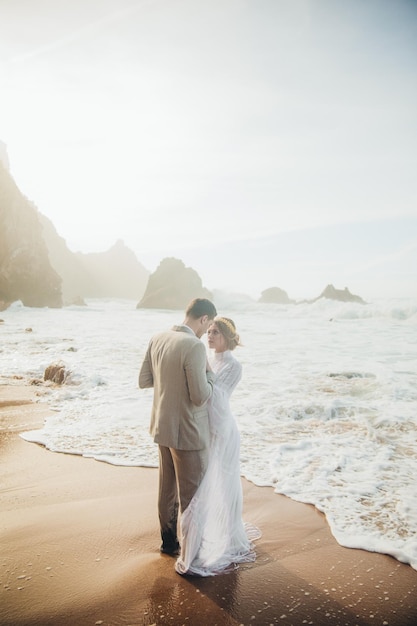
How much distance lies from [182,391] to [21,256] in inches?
2239

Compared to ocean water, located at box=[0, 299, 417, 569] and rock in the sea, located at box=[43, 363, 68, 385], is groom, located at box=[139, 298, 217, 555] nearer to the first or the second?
ocean water, located at box=[0, 299, 417, 569]

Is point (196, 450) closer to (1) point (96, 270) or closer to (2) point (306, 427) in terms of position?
(2) point (306, 427)

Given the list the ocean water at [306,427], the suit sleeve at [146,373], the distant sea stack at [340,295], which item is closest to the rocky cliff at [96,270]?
the distant sea stack at [340,295]

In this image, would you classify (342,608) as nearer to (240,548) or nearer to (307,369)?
(240,548)

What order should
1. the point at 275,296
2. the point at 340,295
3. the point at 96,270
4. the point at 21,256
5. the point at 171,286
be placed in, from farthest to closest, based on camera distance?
the point at 96,270
the point at 275,296
the point at 171,286
the point at 340,295
the point at 21,256

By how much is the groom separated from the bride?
0.11 meters

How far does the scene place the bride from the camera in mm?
2801

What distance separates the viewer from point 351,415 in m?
7.48

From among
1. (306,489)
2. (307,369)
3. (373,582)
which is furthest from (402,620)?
(307,369)

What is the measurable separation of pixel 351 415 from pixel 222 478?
5.38 meters

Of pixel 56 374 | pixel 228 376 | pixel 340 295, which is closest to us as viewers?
pixel 228 376

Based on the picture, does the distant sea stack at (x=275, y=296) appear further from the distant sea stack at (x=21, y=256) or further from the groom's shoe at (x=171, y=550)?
the groom's shoe at (x=171, y=550)

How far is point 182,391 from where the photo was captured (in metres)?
2.72

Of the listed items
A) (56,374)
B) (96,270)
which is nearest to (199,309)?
(56,374)
